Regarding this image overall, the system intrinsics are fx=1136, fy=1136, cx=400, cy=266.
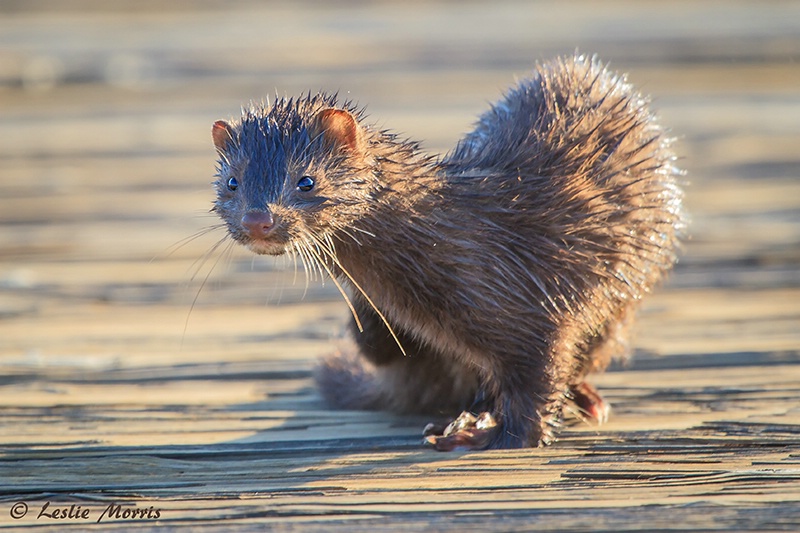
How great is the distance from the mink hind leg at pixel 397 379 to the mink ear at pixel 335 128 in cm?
68

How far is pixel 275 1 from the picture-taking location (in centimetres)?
1506

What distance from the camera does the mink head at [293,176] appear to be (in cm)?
361

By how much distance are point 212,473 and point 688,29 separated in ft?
32.9

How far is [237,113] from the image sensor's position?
959 cm

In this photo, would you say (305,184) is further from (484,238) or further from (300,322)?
(300,322)

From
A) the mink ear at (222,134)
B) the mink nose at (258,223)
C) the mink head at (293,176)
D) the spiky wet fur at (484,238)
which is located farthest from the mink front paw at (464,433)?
the mink ear at (222,134)

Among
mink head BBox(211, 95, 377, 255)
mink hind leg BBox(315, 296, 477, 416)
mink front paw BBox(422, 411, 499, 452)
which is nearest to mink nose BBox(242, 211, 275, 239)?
mink head BBox(211, 95, 377, 255)

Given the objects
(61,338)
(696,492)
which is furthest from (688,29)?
(696,492)

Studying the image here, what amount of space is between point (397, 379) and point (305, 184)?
0.97 meters

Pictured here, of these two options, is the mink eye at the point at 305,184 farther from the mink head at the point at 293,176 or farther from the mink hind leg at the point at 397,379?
the mink hind leg at the point at 397,379

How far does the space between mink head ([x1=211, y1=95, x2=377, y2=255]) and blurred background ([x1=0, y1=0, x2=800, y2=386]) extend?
132 cm

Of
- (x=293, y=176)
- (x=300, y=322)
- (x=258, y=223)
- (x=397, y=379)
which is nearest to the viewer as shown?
(x=258, y=223)

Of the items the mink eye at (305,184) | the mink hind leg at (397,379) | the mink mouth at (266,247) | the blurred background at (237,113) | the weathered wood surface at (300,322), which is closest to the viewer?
the weathered wood surface at (300,322)

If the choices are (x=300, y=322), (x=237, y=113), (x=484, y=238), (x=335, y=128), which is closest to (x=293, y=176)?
(x=335, y=128)
